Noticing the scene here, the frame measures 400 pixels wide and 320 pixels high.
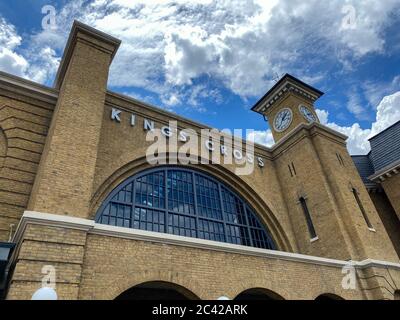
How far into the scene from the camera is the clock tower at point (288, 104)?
20.2 m

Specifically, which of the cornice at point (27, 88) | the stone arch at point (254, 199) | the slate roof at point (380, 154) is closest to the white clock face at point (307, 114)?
the slate roof at point (380, 154)

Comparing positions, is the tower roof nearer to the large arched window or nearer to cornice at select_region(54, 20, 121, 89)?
the large arched window

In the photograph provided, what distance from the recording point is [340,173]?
641 inches

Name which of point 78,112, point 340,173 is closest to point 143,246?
point 78,112

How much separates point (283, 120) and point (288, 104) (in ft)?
3.62

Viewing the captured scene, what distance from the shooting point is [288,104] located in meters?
20.8

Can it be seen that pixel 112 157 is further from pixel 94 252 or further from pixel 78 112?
pixel 94 252

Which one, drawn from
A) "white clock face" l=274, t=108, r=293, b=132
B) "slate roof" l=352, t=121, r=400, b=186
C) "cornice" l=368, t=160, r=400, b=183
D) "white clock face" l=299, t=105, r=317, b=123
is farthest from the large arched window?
"slate roof" l=352, t=121, r=400, b=186

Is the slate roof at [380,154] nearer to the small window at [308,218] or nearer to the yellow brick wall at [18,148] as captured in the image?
the small window at [308,218]

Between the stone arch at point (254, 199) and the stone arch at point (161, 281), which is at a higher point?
the stone arch at point (254, 199)

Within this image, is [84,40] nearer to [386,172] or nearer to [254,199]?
[254,199]

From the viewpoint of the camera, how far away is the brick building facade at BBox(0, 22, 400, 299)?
761cm

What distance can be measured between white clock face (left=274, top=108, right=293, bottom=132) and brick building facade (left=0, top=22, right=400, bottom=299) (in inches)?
6.2

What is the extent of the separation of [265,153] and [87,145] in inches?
478
